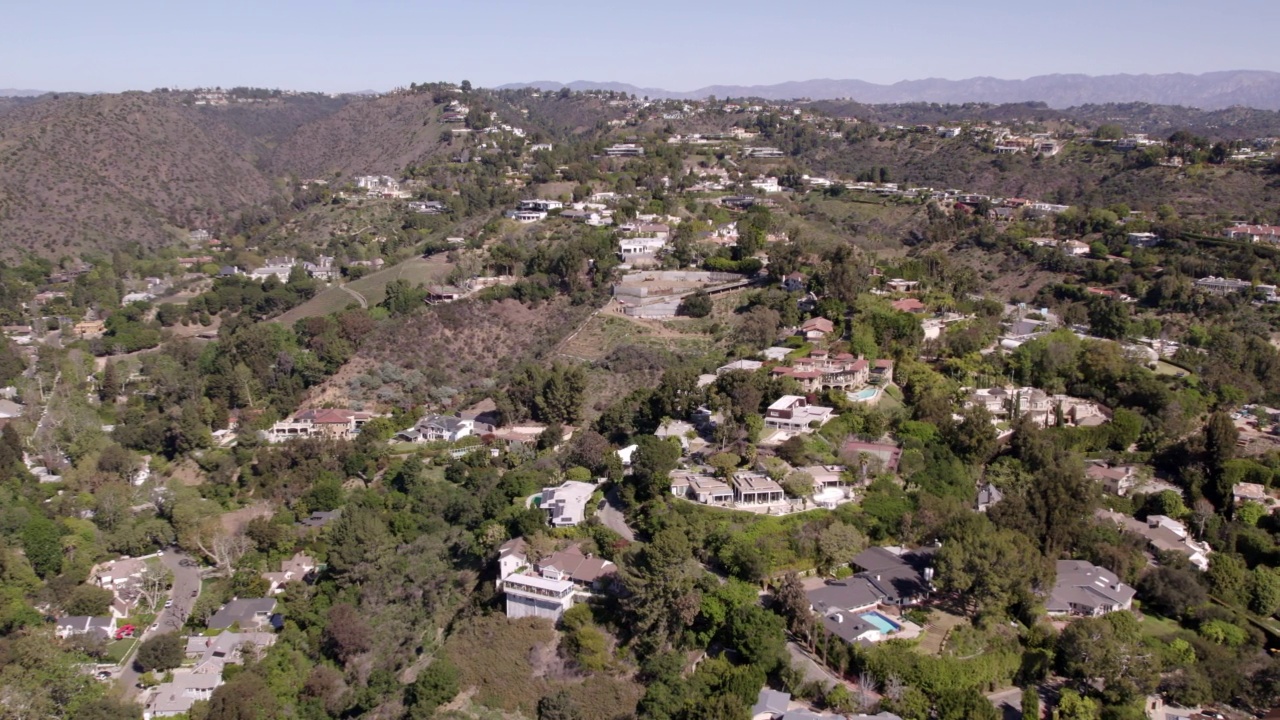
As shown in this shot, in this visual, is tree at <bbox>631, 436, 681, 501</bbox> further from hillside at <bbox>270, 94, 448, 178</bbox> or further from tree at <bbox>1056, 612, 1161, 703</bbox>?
hillside at <bbox>270, 94, 448, 178</bbox>

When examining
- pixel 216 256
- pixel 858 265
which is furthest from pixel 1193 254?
pixel 216 256

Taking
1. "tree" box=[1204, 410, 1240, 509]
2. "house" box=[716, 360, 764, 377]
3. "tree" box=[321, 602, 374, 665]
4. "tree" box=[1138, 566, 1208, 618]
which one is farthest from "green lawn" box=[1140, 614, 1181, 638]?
"tree" box=[321, 602, 374, 665]

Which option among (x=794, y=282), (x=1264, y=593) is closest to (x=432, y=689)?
(x=1264, y=593)

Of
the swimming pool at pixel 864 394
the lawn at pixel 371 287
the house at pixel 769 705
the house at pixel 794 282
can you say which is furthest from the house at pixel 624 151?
the house at pixel 769 705

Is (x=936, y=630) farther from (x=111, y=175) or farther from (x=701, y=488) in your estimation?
(x=111, y=175)

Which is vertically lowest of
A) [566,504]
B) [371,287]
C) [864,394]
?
[566,504]

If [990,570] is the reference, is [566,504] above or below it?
below
